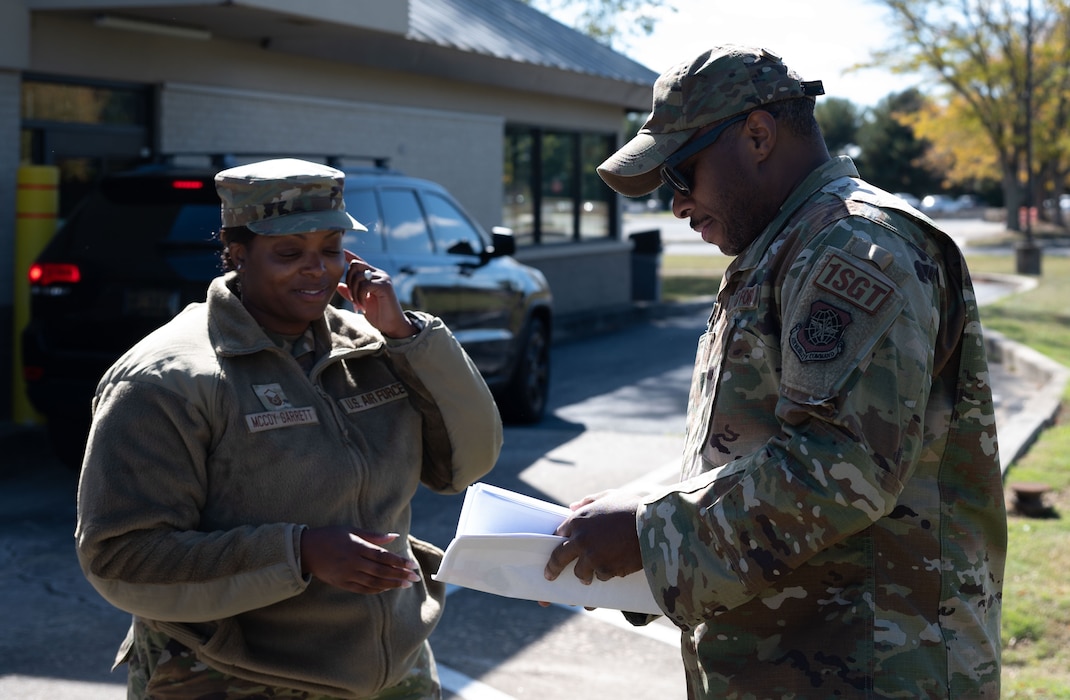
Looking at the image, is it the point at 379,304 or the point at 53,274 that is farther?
the point at 53,274

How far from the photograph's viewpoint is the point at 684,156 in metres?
2.25

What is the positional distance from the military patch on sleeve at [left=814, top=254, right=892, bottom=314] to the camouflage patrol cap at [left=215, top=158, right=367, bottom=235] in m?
1.27

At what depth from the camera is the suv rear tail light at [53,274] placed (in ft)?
24.3

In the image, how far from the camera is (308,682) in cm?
270

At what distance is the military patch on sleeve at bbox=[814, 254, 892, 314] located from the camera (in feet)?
6.39

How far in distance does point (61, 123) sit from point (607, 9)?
24480 mm

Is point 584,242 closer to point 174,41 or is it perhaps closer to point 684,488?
point 174,41

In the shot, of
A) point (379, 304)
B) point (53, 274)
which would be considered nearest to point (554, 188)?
point (53, 274)

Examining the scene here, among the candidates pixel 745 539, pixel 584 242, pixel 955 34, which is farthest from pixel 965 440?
pixel 955 34

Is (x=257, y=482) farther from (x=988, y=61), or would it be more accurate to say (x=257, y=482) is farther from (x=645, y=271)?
(x=988, y=61)

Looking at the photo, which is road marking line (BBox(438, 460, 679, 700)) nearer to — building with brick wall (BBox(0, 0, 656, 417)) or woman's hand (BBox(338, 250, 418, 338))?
woman's hand (BBox(338, 250, 418, 338))

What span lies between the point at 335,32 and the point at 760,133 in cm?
1023

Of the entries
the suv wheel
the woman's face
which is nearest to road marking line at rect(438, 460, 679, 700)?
the woman's face

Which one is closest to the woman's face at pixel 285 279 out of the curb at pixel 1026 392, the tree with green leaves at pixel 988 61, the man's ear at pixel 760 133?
the man's ear at pixel 760 133
